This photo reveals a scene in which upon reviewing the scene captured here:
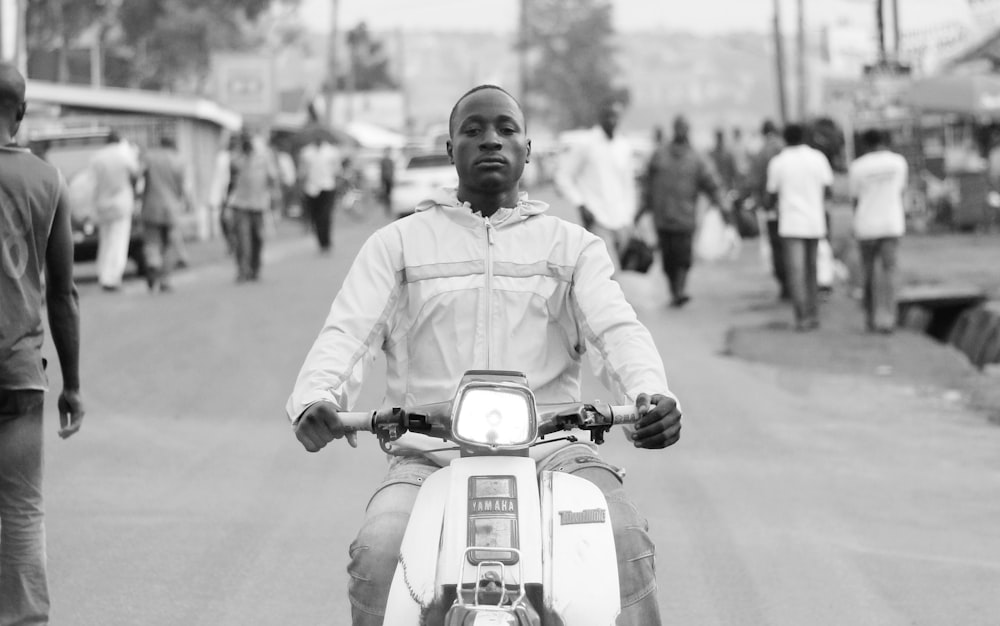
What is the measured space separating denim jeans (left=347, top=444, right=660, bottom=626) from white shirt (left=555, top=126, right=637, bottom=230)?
40.7 ft

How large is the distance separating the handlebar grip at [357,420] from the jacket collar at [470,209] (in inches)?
32.0

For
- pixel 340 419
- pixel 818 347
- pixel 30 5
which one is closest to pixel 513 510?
pixel 340 419

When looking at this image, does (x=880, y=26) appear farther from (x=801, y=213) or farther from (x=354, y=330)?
(x=354, y=330)

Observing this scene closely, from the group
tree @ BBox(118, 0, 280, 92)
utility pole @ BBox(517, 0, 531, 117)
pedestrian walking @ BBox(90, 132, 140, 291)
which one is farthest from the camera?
utility pole @ BBox(517, 0, 531, 117)

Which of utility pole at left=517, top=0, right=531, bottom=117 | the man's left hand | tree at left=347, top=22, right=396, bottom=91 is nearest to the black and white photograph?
the man's left hand

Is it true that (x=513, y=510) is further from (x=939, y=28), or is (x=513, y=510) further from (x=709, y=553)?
(x=939, y=28)

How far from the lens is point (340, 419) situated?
3.74 m

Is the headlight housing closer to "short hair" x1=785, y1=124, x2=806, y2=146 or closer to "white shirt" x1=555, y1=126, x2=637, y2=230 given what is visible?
"short hair" x1=785, y1=124, x2=806, y2=146

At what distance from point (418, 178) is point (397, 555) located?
29.7m

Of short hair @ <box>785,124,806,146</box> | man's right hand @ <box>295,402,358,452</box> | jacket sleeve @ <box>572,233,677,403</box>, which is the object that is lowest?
man's right hand @ <box>295,402,358,452</box>

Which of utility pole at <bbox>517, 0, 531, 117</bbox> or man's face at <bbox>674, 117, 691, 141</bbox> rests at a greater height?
utility pole at <bbox>517, 0, 531, 117</bbox>

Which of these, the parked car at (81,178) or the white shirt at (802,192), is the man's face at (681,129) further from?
the parked car at (81,178)

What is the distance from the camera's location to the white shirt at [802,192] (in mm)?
15625

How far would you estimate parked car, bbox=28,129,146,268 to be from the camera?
71.5 ft
